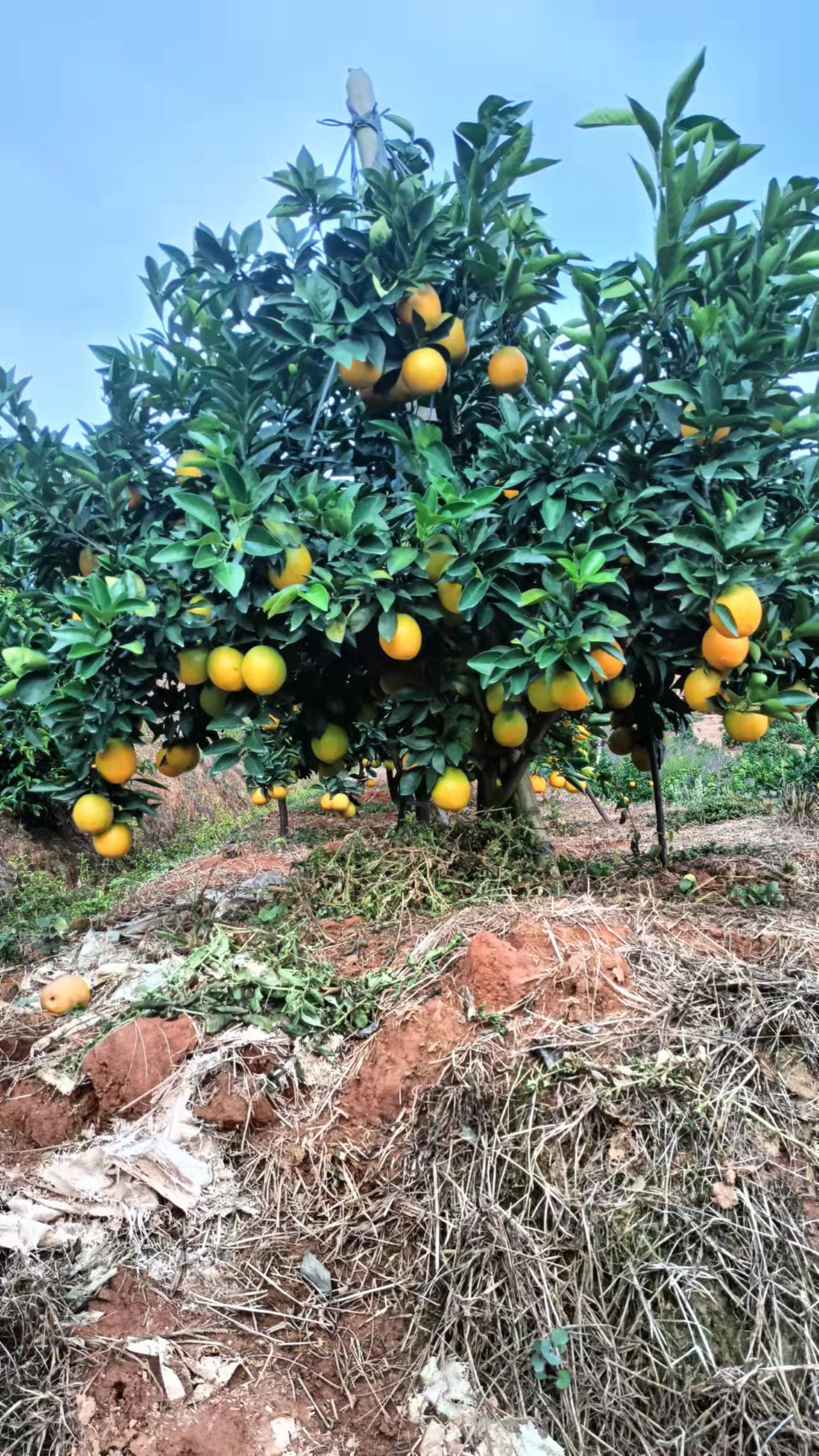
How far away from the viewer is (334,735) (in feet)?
10.1

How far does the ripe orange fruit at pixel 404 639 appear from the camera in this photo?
2.47m

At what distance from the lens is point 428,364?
100 inches

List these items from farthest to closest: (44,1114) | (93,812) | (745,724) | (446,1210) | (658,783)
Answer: (658,783) < (93,812) < (745,724) < (44,1114) < (446,1210)

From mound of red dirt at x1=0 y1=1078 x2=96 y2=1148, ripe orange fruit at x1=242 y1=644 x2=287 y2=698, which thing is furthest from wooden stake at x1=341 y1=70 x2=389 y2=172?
mound of red dirt at x1=0 y1=1078 x2=96 y2=1148

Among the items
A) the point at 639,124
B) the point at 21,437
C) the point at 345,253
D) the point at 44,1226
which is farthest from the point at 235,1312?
the point at 639,124

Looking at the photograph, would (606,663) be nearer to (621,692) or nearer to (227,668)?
(621,692)

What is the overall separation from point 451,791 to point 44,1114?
151cm

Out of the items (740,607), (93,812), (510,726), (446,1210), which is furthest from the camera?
Result: (510,726)

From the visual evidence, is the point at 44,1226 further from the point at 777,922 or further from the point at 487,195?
the point at 487,195

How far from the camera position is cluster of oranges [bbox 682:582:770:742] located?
2299 mm

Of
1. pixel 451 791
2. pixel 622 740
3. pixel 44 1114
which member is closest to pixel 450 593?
pixel 451 791

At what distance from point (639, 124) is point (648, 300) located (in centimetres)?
47

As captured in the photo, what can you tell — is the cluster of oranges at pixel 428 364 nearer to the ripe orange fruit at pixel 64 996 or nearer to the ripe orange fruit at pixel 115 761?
the ripe orange fruit at pixel 115 761

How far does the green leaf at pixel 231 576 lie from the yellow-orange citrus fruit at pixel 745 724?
160 cm
